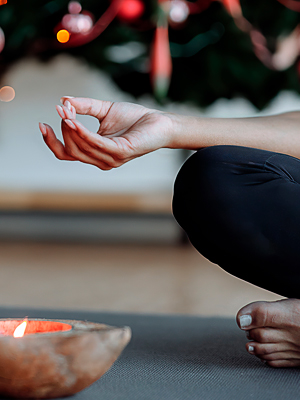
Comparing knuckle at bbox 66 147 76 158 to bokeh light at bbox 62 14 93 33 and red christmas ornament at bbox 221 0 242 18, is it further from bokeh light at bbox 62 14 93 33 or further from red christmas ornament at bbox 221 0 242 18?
red christmas ornament at bbox 221 0 242 18

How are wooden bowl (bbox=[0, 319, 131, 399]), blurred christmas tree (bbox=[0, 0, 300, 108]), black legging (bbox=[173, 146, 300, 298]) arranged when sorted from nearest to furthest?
wooden bowl (bbox=[0, 319, 131, 399]) → black legging (bbox=[173, 146, 300, 298]) → blurred christmas tree (bbox=[0, 0, 300, 108])

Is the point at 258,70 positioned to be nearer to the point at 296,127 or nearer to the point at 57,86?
the point at 57,86

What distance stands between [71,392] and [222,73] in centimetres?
208

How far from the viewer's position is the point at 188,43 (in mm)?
2355

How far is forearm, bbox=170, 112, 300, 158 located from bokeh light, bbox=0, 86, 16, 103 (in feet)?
7.79

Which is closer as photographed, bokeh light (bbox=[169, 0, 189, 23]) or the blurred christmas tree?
bokeh light (bbox=[169, 0, 189, 23])

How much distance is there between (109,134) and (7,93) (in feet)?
7.83

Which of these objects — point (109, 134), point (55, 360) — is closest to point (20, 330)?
point (55, 360)

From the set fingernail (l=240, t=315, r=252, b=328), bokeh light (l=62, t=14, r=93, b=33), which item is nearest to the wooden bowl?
fingernail (l=240, t=315, r=252, b=328)

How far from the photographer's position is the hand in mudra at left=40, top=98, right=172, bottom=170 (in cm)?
60

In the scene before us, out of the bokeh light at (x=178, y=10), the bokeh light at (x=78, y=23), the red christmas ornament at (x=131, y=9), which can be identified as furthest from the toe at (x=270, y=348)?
the red christmas ornament at (x=131, y=9)

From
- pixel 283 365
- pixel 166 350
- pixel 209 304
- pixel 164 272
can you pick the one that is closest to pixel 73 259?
pixel 164 272

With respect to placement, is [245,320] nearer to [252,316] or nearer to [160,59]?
[252,316]

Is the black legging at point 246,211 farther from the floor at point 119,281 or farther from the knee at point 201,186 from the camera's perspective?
the floor at point 119,281
